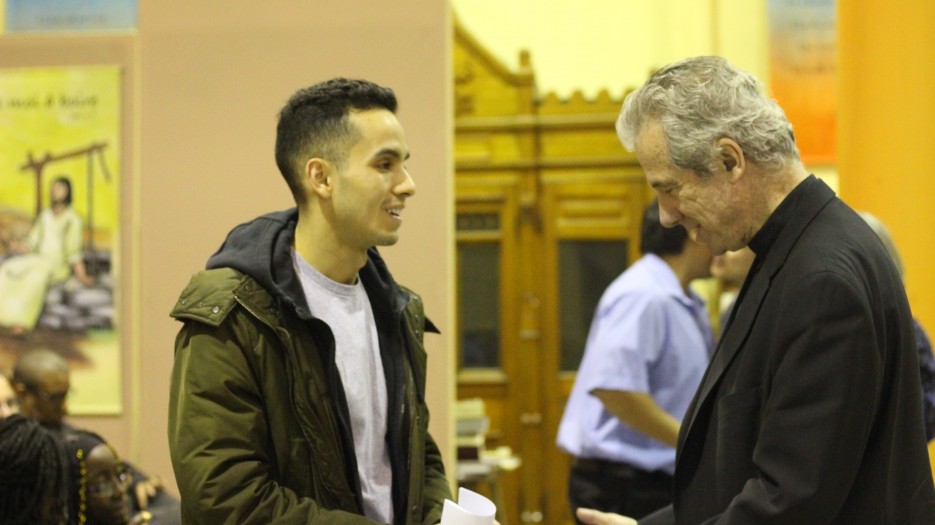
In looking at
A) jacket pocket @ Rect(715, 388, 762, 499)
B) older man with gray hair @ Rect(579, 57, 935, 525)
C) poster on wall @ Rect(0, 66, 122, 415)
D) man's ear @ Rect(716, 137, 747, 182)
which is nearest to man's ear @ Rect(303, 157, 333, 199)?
older man with gray hair @ Rect(579, 57, 935, 525)

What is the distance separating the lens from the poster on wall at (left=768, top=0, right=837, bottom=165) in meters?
7.12

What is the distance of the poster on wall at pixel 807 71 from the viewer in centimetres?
712

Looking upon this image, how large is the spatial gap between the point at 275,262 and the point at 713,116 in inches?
33.2

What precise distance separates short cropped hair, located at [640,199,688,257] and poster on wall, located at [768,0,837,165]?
4.00 metres

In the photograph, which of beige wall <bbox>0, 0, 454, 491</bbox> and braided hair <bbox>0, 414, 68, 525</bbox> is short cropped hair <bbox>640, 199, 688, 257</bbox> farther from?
braided hair <bbox>0, 414, 68, 525</bbox>

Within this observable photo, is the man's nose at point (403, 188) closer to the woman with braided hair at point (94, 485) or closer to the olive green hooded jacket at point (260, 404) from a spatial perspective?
the olive green hooded jacket at point (260, 404)

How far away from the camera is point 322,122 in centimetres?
212

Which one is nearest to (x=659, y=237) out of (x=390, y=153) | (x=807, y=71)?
(x=390, y=153)

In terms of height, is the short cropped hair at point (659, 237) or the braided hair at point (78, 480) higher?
the short cropped hair at point (659, 237)

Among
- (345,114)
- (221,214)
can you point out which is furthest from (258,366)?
(221,214)

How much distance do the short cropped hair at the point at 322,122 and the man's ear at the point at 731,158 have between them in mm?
725

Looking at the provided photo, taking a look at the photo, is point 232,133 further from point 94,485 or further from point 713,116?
point 713,116

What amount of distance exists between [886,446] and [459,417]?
342 cm

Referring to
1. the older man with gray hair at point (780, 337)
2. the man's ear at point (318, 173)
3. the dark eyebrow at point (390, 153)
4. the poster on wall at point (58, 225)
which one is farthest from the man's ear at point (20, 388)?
the older man with gray hair at point (780, 337)
